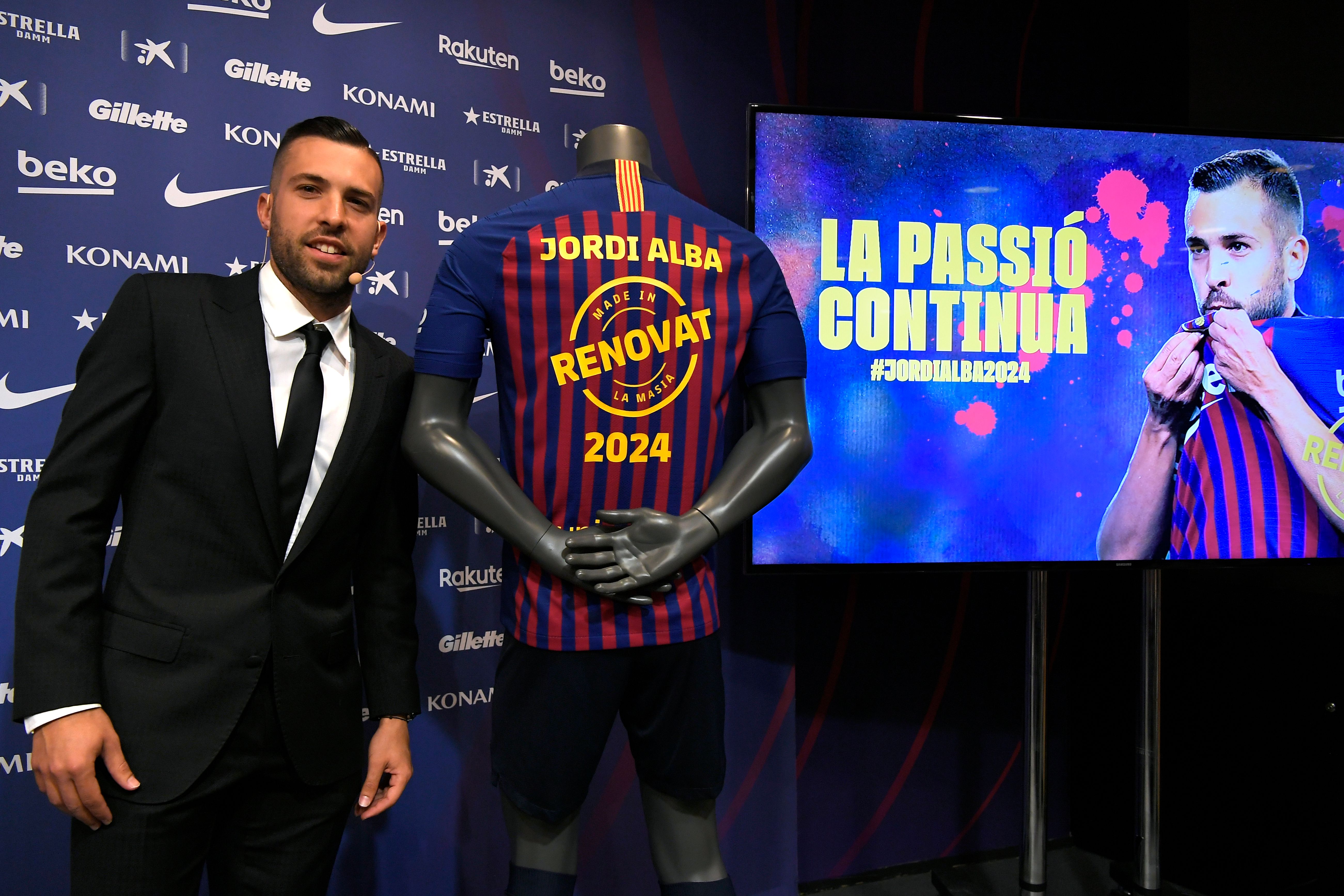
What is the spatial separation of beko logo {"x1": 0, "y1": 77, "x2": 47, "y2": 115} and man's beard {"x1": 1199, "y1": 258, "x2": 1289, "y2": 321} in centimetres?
280

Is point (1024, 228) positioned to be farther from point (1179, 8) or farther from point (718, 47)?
point (1179, 8)

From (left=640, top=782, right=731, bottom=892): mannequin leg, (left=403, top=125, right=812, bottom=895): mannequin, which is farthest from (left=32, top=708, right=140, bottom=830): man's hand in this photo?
(left=640, top=782, right=731, bottom=892): mannequin leg

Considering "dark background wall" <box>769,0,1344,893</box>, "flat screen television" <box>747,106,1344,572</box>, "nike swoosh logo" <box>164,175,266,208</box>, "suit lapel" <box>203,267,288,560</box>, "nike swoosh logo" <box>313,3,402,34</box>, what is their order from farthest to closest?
"dark background wall" <box>769,0,1344,893</box> < "flat screen television" <box>747,106,1344,572</box> < "nike swoosh logo" <box>313,3,402,34</box> < "nike swoosh logo" <box>164,175,266,208</box> < "suit lapel" <box>203,267,288,560</box>

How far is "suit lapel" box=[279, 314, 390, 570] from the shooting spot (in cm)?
125

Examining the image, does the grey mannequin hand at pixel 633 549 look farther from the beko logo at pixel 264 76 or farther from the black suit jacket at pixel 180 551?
the beko logo at pixel 264 76

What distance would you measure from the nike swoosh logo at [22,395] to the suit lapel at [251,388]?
74cm

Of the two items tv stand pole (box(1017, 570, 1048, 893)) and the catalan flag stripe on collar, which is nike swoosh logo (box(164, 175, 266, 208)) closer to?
the catalan flag stripe on collar

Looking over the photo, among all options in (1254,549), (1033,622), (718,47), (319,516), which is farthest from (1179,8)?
(319,516)

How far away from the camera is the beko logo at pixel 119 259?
1.76 metres

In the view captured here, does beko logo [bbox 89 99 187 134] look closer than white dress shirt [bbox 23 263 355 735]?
No

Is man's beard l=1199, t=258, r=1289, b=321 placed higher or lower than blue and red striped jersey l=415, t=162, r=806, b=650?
higher

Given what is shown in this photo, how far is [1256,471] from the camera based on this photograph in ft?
7.11

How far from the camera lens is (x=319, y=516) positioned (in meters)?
1.25

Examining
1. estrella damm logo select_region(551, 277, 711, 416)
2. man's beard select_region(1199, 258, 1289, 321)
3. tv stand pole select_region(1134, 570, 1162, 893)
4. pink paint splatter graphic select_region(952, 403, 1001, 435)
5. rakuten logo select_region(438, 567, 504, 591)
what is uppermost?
man's beard select_region(1199, 258, 1289, 321)
